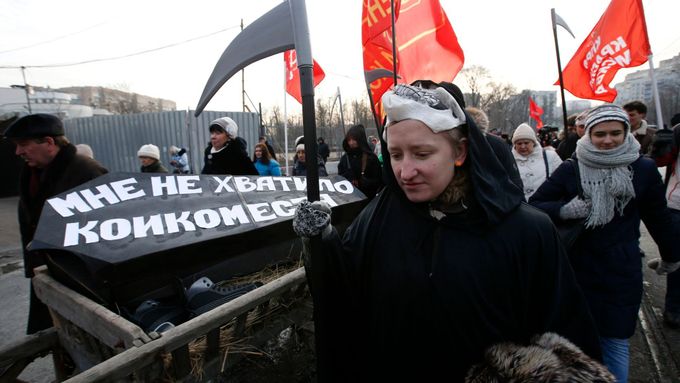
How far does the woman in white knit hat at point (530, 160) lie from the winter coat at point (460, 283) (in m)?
3.14

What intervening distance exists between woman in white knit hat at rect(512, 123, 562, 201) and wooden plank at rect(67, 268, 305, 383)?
330 cm

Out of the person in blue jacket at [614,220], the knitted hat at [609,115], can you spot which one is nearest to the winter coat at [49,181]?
the person in blue jacket at [614,220]

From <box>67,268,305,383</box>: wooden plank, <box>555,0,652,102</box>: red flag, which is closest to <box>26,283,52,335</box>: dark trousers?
<box>67,268,305,383</box>: wooden plank

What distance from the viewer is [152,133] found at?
12117 millimetres

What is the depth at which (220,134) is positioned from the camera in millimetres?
4312

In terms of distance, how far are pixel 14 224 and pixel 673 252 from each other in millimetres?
13661

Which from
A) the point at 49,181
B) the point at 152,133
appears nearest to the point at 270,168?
the point at 49,181

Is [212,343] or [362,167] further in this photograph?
[362,167]

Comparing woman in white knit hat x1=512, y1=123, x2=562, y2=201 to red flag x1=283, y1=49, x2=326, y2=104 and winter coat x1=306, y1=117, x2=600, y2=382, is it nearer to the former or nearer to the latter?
winter coat x1=306, y1=117, x2=600, y2=382

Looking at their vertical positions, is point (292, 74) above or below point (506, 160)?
above

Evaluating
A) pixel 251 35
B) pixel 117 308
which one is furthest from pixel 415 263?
pixel 117 308

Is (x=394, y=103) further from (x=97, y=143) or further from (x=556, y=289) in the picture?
(x=97, y=143)

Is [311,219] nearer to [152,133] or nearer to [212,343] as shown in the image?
[212,343]

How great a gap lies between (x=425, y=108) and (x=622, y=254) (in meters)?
2.09
